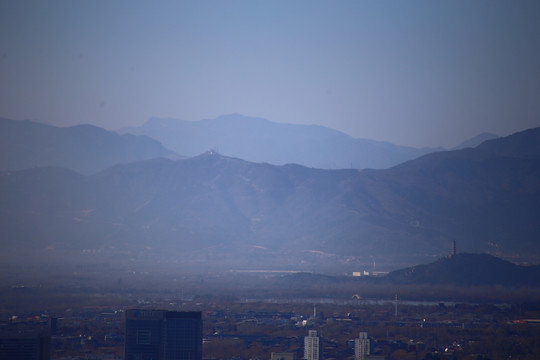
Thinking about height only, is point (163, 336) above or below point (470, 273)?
below

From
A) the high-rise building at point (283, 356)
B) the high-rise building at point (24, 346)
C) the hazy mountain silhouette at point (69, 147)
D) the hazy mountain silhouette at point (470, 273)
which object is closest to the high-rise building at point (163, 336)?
the high-rise building at point (24, 346)

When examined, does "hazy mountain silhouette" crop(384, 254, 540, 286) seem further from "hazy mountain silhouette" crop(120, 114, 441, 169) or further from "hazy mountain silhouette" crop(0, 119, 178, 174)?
"hazy mountain silhouette" crop(120, 114, 441, 169)

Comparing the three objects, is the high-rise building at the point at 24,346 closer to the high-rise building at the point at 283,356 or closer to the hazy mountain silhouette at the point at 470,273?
the high-rise building at the point at 283,356

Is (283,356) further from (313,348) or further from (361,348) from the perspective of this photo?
(361,348)

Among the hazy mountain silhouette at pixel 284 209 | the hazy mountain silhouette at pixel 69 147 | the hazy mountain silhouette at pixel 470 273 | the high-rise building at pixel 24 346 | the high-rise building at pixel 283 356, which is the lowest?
the high-rise building at pixel 283 356

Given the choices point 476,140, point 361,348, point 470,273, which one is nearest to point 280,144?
point 476,140

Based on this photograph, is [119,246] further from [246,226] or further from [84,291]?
[84,291]
